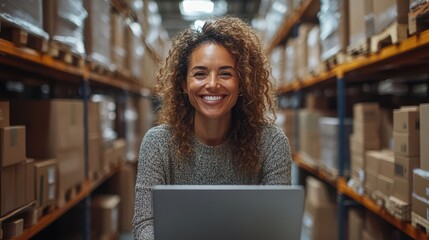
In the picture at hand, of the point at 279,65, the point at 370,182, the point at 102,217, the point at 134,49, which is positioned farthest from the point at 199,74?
the point at 279,65

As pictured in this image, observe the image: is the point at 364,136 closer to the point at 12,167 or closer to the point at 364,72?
the point at 364,72

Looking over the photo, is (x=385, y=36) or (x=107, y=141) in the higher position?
(x=385, y=36)

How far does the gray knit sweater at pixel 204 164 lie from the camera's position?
1.95m

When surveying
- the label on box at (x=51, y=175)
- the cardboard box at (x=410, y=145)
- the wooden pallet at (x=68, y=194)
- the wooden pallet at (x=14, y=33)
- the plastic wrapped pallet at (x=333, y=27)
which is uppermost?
the plastic wrapped pallet at (x=333, y=27)

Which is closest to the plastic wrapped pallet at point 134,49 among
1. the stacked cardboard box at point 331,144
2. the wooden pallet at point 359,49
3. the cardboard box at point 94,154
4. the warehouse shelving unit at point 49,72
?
the warehouse shelving unit at point 49,72

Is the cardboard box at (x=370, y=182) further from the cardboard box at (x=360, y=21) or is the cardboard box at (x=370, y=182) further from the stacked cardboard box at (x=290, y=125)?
the stacked cardboard box at (x=290, y=125)

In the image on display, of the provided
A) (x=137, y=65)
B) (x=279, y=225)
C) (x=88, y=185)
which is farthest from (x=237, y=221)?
(x=137, y=65)

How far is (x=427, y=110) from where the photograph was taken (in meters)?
1.93

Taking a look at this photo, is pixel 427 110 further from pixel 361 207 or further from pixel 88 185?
pixel 88 185

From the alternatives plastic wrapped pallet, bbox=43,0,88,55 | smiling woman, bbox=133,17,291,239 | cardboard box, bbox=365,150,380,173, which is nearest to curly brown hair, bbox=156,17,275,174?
smiling woman, bbox=133,17,291,239

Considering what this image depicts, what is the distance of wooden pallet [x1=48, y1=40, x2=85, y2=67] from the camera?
2.45 m

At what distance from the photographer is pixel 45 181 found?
2416 mm

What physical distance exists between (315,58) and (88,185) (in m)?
2.55

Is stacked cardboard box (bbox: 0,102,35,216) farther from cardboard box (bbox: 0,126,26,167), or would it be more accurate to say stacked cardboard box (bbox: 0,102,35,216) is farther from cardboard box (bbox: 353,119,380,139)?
cardboard box (bbox: 353,119,380,139)
